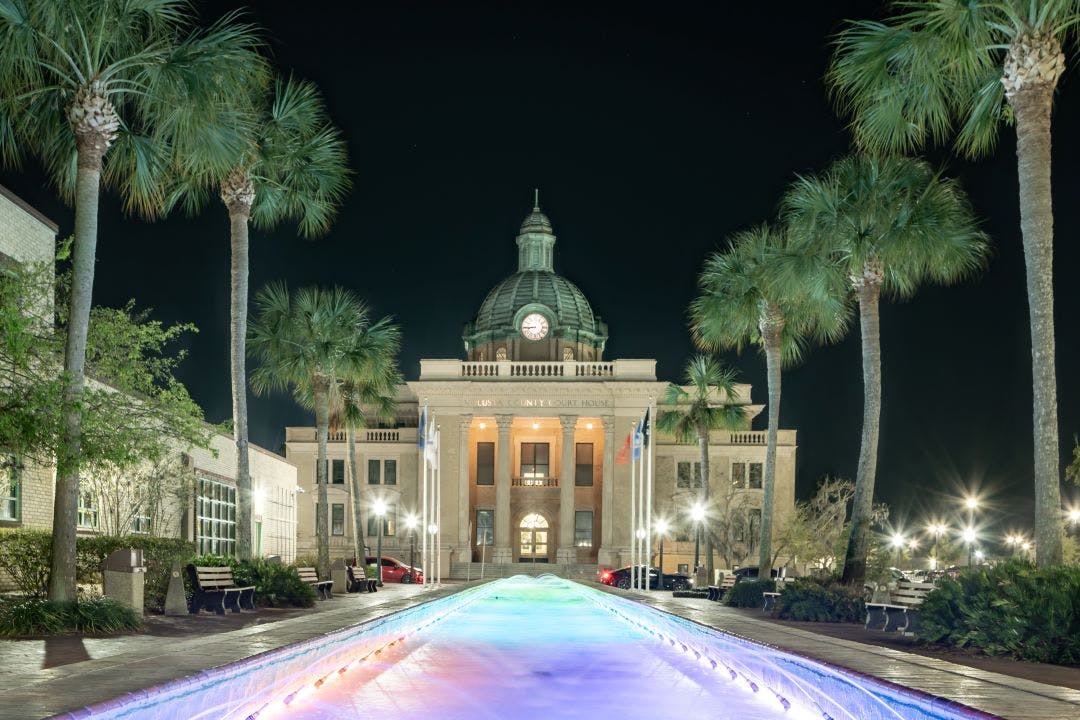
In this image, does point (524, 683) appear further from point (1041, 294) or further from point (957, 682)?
point (1041, 294)

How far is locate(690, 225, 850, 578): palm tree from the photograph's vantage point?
34375mm

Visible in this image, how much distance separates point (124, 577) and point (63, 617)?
2.60 metres

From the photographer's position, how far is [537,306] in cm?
8719

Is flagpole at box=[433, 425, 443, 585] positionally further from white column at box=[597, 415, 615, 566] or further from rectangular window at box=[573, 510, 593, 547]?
white column at box=[597, 415, 615, 566]

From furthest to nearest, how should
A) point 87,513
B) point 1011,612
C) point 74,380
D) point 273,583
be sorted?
point 87,513
point 273,583
point 74,380
point 1011,612

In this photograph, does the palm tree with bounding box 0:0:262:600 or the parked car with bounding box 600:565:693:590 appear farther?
the parked car with bounding box 600:565:693:590

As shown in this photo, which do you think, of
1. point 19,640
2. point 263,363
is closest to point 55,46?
point 19,640

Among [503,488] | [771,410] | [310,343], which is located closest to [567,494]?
[503,488]

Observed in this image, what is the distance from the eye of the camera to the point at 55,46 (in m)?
19.3

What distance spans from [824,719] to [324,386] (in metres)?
31.7

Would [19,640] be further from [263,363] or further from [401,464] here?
[401,464]

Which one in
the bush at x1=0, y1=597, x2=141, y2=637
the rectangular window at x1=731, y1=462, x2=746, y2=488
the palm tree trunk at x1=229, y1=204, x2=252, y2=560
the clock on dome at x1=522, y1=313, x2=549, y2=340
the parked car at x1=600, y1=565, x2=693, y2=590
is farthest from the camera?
the clock on dome at x1=522, y1=313, x2=549, y2=340

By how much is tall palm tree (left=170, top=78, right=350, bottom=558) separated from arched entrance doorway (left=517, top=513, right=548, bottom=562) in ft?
173

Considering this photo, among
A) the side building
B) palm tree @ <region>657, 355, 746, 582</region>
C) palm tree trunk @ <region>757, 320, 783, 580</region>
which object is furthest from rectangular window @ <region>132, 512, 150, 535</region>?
palm tree @ <region>657, 355, 746, 582</region>
